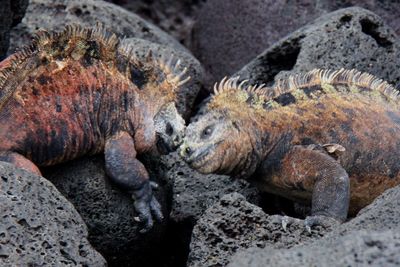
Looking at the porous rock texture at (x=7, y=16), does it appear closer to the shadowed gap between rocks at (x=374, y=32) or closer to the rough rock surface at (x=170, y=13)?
the shadowed gap between rocks at (x=374, y=32)

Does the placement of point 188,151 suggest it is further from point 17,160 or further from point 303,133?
point 17,160

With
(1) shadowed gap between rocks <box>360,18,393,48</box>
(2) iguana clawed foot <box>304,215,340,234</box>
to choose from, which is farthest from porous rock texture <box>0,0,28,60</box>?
(2) iguana clawed foot <box>304,215,340,234</box>

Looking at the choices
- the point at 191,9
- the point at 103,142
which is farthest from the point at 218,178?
the point at 191,9

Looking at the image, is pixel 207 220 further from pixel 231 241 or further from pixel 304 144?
pixel 304 144

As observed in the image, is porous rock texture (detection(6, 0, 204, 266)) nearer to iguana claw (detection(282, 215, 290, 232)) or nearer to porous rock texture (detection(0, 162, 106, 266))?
porous rock texture (detection(0, 162, 106, 266))

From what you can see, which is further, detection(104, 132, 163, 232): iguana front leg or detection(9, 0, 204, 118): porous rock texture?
detection(9, 0, 204, 118): porous rock texture

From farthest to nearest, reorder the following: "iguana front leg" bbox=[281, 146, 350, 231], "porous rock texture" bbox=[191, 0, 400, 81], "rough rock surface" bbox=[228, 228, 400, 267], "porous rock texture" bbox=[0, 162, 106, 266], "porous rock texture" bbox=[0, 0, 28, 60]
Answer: "porous rock texture" bbox=[191, 0, 400, 81], "porous rock texture" bbox=[0, 0, 28, 60], "iguana front leg" bbox=[281, 146, 350, 231], "porous rock texture" bbox=[0, 162, 106, 266], "rough rock surface" bbox=[228, 228, 400, 267]

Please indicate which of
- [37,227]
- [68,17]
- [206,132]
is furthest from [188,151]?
[68,17]
